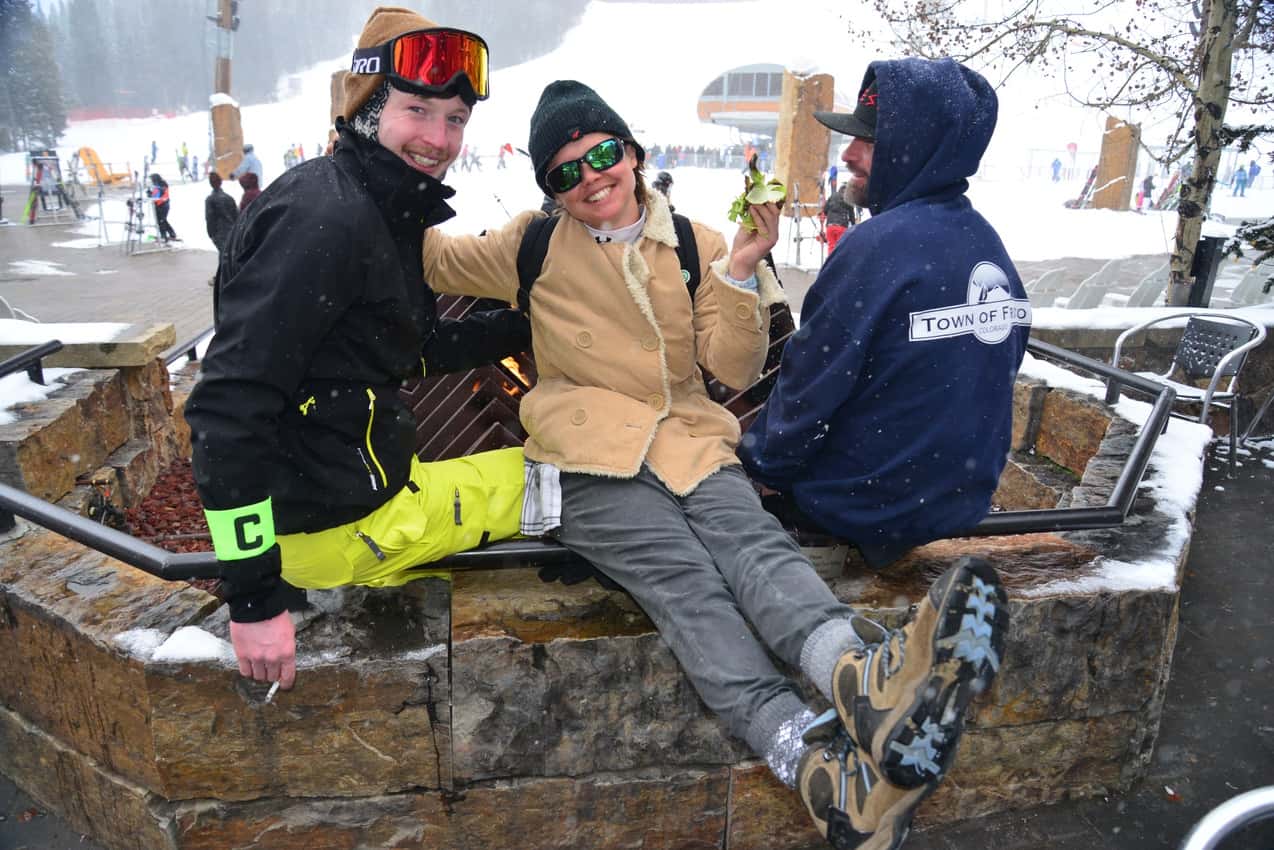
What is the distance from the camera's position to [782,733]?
5.56 ft

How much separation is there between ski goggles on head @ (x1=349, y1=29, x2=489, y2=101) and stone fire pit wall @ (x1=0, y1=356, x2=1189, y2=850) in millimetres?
1277

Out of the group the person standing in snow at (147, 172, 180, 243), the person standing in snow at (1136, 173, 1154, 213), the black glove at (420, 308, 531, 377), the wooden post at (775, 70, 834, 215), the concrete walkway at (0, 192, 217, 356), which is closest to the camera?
the black glove at (420, 308, 531, 377)

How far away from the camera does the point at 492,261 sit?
95.3 inches

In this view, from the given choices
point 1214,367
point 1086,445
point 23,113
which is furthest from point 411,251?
point 23,113

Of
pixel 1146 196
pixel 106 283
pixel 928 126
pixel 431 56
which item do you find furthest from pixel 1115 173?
pixel 431 56

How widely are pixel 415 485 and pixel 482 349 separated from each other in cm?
56

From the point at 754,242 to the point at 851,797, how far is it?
1320 mm

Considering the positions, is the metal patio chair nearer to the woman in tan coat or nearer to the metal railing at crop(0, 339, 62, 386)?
the woman in tan coat

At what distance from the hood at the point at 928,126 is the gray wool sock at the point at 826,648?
3.68 feet

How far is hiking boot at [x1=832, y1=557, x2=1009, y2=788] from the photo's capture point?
4.69ft

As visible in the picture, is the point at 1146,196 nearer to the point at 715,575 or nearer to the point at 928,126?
the point at 928,126

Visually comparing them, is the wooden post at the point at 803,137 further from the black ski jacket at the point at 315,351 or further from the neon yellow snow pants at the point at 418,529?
the black ski jacket at the point at 315,351

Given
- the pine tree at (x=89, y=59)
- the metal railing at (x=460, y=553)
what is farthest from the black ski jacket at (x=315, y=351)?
the pine tree at (x=89, y=59)

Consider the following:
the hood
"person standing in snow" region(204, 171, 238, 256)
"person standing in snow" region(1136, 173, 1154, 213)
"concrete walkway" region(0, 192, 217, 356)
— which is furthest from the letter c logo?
Result: "person standing in snow" region(1136, 173, 1154, 213)
